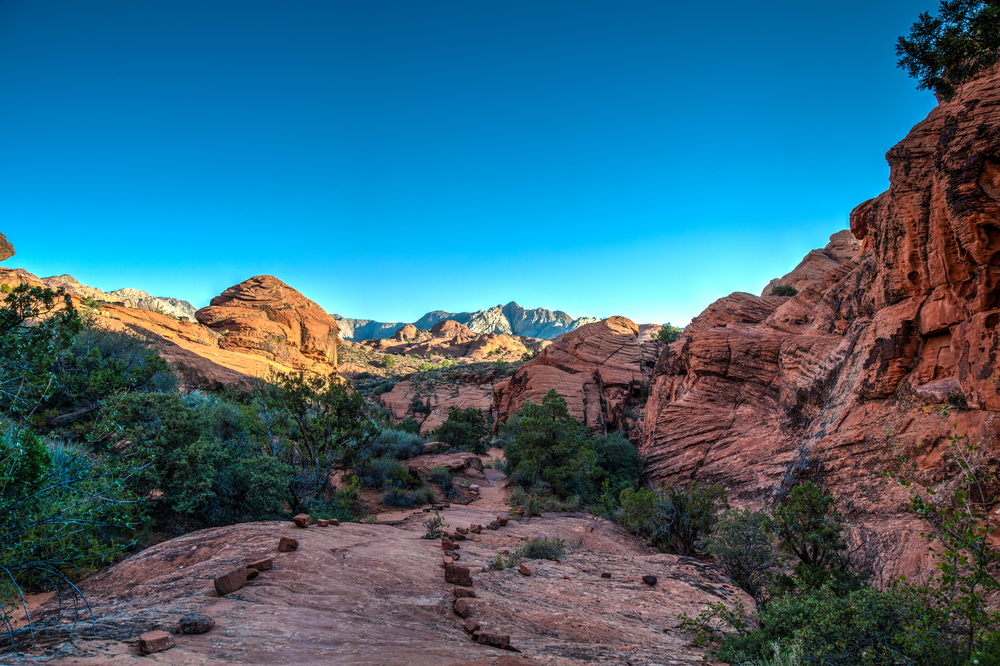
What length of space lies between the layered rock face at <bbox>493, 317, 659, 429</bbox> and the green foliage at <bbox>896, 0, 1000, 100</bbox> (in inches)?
879

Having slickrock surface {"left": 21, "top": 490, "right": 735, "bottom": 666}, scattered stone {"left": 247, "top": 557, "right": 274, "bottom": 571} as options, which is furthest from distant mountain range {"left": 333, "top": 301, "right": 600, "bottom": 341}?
scattered stone {"left": 247, "top": 557, "right": 274, "bottom": 571}

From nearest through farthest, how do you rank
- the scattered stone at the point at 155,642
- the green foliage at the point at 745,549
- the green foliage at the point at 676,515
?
the scattered stone at the point at 155,642, the green foliage at the point at 745,549, the green foliage at the point at 676,515

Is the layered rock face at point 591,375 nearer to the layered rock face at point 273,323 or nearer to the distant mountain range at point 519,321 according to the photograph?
the layered rock face at point 273,323

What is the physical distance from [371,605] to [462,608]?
117 cm

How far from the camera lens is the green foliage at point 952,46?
569 cm

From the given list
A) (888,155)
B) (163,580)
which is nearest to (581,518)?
(163,580)

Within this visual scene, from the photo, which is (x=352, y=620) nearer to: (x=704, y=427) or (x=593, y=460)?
(x=593, y=460)

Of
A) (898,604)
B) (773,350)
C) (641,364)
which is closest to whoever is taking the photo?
(898,604)

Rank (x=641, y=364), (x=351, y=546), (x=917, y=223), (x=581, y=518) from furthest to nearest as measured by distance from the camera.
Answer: (x=641, y=364) < (x=581, y=518) < (x=917, y=223) < (x=351, y=546)

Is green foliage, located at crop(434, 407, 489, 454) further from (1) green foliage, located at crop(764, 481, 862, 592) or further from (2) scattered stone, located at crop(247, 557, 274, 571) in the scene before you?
(1) green foliage, located at crop(764, 481, 862, 592)

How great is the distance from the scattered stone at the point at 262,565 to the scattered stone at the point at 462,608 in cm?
276

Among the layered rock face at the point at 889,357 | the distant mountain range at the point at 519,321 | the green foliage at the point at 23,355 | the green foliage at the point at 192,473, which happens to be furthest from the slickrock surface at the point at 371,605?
the distant mountain range at the point at 519,321

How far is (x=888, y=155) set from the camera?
9945mm

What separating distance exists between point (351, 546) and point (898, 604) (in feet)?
25.2
